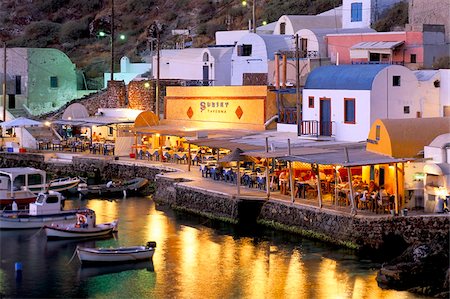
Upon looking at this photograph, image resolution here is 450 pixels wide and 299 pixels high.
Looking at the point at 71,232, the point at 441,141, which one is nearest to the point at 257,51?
the point at 441,141

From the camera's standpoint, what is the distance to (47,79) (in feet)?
231

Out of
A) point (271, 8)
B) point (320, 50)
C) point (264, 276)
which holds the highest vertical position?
point (271, 8)

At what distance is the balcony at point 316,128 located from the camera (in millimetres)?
44375

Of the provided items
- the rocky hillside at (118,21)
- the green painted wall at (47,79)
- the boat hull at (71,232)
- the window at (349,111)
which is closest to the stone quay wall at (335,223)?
the boat hull at (71,232)

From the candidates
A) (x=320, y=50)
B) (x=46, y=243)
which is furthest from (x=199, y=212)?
(x=320, y=50)

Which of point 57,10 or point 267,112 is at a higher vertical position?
point 57,10

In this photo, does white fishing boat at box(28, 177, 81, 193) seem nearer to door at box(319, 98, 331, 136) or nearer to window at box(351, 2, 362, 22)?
door at box(319, 98, 331, 136)

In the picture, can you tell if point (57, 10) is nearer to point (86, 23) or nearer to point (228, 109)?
point (86, 23)

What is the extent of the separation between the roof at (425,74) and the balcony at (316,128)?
4.09m

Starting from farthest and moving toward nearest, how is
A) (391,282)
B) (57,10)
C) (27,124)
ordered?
(57,10) < (27,124) < (391,282)

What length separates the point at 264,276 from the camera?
3011 cm

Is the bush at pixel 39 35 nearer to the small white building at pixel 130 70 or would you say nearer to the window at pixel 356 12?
the small white building at pixel 130 70

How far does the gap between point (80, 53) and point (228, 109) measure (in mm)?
44164

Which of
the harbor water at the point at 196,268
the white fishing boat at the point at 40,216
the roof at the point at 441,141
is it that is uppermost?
the roof at the point at 441,141
